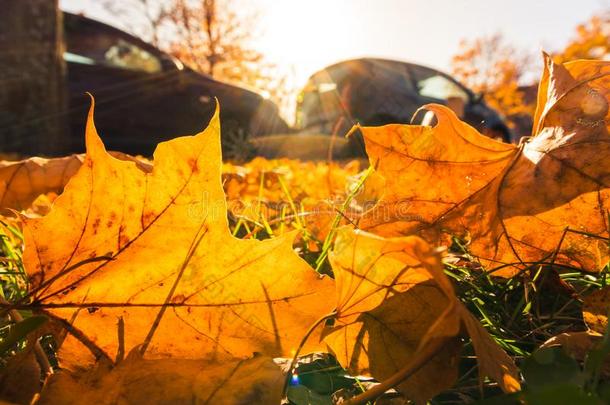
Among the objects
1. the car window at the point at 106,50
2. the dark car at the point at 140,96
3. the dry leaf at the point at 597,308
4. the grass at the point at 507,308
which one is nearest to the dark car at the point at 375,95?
the dark car at the point at 140,96

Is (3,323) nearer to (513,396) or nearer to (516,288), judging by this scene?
(513,396)

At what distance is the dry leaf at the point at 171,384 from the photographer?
1.46ft

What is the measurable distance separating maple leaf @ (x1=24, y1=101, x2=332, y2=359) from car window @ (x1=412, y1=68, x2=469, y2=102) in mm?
10089

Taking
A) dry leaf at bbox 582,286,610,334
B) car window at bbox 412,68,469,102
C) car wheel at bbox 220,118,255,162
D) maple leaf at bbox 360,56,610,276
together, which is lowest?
car wheel at bbox 220,118,255,162

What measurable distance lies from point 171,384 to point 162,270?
132mm

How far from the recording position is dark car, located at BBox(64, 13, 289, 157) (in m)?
6.68

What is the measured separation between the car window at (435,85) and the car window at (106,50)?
558 centimetres

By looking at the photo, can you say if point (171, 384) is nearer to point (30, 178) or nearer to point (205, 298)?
point (205, 298)

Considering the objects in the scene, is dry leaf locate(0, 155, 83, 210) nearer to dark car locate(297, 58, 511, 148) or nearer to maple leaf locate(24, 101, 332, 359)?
maple leaf locate(24, 101, 332, 359)

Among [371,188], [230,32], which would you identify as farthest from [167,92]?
[230,32]

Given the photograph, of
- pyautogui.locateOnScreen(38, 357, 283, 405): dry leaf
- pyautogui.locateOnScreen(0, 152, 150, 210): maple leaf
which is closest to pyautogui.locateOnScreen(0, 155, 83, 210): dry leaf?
pyautogui.locateOnScreen(0, 152, 150, 210): maple leaf

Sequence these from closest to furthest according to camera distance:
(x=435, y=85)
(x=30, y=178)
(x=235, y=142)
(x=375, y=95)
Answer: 1. (x=30, y=178)
2. (x=235, y=142)
3. (x=375, y=95)
4. (x=435, y=85)

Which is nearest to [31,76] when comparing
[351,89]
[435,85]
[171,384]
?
[171,384]

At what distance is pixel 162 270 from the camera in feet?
1.79
